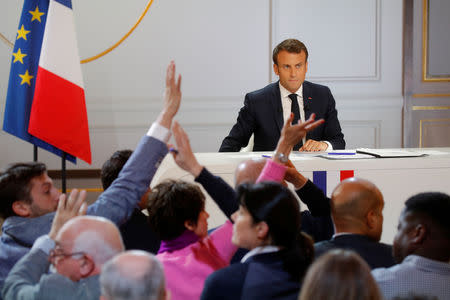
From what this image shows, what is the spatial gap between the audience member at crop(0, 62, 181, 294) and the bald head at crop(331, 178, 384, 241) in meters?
0.57

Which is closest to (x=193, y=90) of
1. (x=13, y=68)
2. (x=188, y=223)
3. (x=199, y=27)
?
(x=199, y=27)

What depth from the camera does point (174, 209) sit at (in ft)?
5.61

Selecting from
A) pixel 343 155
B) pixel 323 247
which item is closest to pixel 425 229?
pixel 323 247

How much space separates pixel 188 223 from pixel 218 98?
12.8 feet

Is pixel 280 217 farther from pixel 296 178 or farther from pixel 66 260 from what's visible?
pixel 296 178

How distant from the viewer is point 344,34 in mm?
5578

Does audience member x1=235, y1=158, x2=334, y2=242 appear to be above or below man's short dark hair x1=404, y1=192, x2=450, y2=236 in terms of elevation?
below

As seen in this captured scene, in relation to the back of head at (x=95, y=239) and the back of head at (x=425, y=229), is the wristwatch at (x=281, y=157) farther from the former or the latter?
the back of head at (x=95, y=239)

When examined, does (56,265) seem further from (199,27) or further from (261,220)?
(199,27)

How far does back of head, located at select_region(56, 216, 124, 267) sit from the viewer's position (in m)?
1.34

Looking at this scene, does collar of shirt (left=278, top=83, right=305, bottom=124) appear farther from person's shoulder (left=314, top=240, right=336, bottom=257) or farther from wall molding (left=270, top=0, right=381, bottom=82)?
person's shoulder (left=314, top=240, right=336, bottom=257)

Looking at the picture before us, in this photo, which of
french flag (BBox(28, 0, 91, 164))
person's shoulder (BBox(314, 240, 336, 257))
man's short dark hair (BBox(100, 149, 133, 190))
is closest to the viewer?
person's shoulder (BBox(314, 240, 336, 257))

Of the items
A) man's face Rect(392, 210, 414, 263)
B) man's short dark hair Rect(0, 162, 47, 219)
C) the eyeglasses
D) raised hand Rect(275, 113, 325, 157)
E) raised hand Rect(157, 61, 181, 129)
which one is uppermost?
raised hand Rect(157, 61, 181, 129)

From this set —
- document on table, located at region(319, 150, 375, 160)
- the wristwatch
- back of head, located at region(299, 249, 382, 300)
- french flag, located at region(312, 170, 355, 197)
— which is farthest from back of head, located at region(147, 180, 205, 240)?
document on table, located at region(319, 150, 375, 160)
